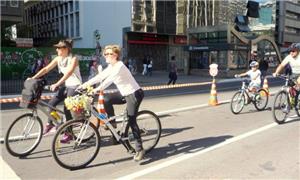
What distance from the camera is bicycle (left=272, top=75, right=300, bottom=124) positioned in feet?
30.3

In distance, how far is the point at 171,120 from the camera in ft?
32.6

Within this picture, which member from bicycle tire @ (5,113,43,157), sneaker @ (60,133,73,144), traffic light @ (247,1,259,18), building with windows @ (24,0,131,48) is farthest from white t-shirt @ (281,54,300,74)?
traffic light @ (247,1,259,18)

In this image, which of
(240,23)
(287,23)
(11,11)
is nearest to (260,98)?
(11,11)

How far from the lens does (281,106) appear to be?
935cm

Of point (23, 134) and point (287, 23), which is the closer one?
point (23, 134)

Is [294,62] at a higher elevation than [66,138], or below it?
higher

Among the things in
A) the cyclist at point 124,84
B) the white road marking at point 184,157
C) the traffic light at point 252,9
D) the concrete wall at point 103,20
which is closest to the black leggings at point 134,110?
the cyclist at point 124,84

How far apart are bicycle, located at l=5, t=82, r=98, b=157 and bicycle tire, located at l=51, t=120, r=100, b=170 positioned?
96 centimetres

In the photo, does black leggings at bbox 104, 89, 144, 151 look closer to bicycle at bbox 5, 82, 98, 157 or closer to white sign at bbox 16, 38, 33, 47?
A: bicycle at bbox 5, 82, 98, 157

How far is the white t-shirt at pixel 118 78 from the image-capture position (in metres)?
5.84

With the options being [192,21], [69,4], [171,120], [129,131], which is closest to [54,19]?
[69,4]

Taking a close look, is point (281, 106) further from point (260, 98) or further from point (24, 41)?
point (24, 41)

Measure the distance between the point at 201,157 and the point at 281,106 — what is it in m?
3.94

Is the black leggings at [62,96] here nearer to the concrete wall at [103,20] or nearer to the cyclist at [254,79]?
the cyclist at [254,79]
